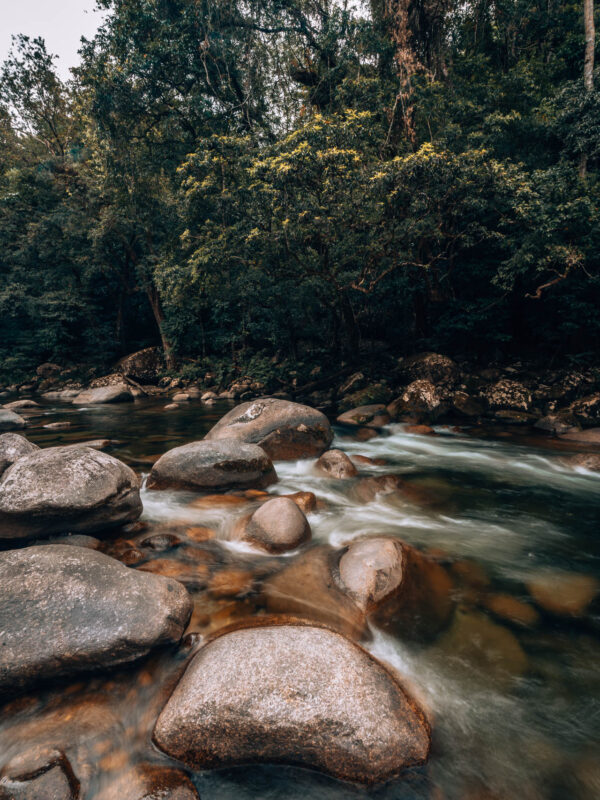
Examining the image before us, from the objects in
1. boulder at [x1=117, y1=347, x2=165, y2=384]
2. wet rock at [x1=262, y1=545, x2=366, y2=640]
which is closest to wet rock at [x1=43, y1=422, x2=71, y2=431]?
boulder at [x1=117, y1=347, x2=165, y2=384]

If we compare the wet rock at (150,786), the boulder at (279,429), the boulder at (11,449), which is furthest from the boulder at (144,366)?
the wet rock at (150,786)

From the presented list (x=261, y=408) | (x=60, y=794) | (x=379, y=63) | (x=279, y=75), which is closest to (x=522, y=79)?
(x=379, y=63)

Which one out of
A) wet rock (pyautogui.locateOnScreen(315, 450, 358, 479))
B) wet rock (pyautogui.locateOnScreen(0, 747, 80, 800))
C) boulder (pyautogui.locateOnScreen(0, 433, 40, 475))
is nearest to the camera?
wet rock (pyautogui.locateOnScreen(0, 747, 80, 800))

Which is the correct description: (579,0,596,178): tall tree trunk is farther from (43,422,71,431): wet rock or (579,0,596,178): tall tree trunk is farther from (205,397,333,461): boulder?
(43,422,71,431): wet rock

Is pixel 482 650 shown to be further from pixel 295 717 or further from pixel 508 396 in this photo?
pixel 508 396

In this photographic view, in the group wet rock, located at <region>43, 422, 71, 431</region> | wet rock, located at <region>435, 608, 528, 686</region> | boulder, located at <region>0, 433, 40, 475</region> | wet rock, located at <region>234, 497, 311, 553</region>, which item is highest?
boulder, located at <region>0, 433, 40, 475</region>

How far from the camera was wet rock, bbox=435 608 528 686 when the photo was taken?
9.08ft

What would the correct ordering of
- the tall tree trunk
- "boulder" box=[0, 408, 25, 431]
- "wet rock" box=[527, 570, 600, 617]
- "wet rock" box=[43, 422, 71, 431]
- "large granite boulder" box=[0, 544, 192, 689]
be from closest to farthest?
"large granite boulder" box=[0, 544, 192, 689]
"wet rock" box=[527, 570, 600, 617]
the tall tree trunk
"boulder" box=[0, 408, 25, 431]
"wet rock" box=[43, 422, 71, 431]

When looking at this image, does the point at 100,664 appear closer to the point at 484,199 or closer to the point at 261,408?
the point at 261,408

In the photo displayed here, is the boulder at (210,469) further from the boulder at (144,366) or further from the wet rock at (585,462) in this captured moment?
the boulder at (144,366)

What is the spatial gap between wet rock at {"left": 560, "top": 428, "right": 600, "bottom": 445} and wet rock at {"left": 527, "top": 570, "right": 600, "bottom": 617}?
5422mm

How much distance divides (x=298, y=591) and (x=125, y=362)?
18400mm

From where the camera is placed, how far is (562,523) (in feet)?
16.9

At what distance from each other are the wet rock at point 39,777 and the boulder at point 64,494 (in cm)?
215
